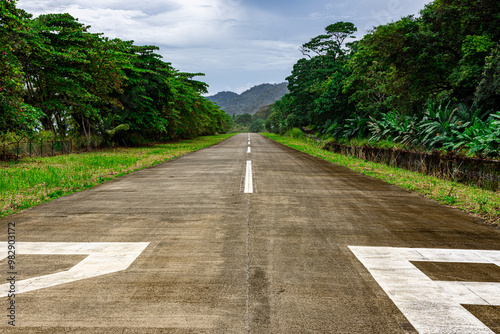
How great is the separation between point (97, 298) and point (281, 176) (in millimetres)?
7989

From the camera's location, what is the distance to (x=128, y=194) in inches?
294

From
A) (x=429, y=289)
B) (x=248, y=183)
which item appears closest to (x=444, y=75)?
(x=248, y=183)

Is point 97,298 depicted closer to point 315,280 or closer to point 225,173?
point 315,280

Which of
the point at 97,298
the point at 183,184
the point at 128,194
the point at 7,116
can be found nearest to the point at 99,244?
the point at 97,298

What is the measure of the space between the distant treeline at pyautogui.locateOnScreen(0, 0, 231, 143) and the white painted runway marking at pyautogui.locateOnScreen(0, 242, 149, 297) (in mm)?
12032

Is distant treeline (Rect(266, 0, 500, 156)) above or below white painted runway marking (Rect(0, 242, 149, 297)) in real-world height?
above

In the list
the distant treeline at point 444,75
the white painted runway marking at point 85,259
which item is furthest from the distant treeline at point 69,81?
the distant treeline at point 444,75

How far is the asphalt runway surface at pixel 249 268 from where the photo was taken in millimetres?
2506

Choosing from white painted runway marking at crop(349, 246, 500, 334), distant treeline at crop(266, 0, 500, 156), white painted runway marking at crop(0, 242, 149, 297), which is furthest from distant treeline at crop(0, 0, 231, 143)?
distant treeline at crop(266, 0, 500, 156)

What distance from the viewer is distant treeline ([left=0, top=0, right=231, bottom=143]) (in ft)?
44.4

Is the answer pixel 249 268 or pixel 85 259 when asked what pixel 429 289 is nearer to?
pixel 249 268

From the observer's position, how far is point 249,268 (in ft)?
11.2

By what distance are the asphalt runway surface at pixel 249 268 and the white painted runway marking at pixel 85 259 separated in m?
0.02

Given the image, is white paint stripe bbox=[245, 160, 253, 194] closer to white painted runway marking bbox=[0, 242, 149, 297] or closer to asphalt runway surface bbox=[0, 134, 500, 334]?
asphalt runway surface bbox=[0, 134, 500, 334]
